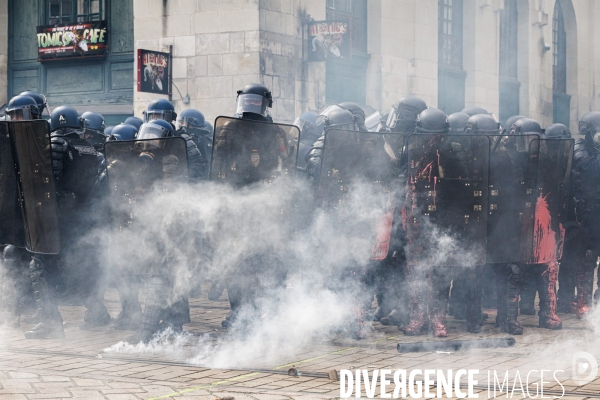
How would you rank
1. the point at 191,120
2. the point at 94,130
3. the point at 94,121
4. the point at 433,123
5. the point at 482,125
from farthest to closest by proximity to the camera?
1. the point at 191,120
2. the point at 94,121
3. the point at 94,130
4. the point at 482,125
5. the point at 433,123

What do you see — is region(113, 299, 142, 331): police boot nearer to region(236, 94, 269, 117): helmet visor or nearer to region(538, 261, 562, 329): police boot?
region(236, 94, 269, 117): helmet visor

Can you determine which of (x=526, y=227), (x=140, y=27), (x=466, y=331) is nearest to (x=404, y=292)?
(x=466, y=331)

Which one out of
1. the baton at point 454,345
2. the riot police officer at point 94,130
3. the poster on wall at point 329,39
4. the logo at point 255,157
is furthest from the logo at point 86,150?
the poster on wall at point 329,39

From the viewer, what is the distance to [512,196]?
7.46 m

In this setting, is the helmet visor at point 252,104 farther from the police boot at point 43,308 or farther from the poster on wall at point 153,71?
the poster on wall at point 153,71

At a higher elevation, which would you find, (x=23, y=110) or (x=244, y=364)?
(x=23, y=110)

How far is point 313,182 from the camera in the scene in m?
7.34

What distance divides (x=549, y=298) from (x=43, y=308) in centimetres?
424

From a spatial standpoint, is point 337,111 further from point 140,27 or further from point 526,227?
point 140,27

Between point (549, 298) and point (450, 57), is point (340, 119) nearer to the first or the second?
point (549, 298)

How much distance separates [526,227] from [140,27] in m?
10.3

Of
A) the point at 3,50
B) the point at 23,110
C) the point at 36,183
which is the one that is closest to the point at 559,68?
the point at 3,50

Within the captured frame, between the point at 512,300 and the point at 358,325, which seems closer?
the point at 358,325

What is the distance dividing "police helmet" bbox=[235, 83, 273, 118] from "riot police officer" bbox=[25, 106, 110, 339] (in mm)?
1400
